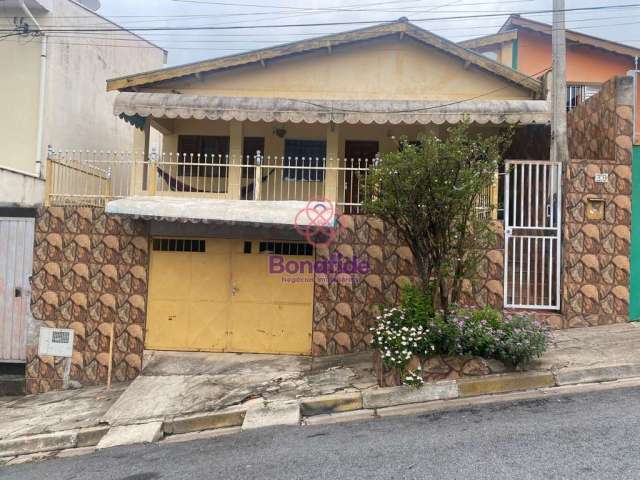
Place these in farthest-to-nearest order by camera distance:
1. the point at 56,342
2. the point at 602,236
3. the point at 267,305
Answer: the point at 267,305
the point at 56,342
the point at 602,236

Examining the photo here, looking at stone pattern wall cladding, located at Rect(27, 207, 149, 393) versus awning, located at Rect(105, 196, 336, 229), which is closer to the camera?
awning, located at Rect(105, 196, 336, 229)

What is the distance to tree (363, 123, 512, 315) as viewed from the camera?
570 cm

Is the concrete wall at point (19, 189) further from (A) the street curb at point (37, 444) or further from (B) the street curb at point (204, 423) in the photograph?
(B) the street curb at point (204, 423)

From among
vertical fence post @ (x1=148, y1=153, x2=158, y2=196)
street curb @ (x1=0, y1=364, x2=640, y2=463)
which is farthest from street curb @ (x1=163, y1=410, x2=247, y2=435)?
vertical fence post @ (x1=148, y1=153, x2=158, y2=196)

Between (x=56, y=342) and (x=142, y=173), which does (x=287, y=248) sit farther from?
(x=56, y=342)

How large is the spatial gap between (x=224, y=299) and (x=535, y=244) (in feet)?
16.8

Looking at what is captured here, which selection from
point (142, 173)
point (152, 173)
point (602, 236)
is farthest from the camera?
point (142, 173)

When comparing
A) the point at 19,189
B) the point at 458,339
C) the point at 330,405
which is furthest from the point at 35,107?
the point at 458,339

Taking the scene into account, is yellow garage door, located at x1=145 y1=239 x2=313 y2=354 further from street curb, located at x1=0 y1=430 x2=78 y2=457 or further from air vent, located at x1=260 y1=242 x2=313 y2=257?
street curb, located at x1=0 y1=430 x2=78 y2=457

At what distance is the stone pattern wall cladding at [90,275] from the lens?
7777mm

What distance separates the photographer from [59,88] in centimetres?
1095

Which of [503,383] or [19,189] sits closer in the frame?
[503,383]

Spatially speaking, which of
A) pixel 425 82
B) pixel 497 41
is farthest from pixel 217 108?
pixel 497 41

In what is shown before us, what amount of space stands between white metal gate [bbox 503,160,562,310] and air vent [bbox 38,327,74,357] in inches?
281
